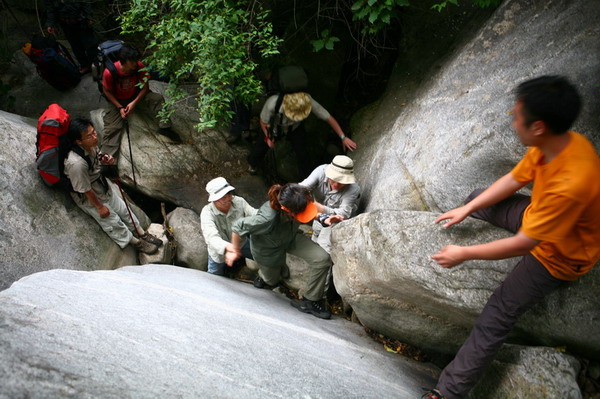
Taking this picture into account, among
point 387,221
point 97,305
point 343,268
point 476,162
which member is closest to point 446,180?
point 476,162

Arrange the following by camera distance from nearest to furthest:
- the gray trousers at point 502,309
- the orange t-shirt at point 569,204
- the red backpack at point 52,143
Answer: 1. the orange t-shirt at point 569,204
2. the gray trousers at point 502,309
3. the red backpack at point 52,143

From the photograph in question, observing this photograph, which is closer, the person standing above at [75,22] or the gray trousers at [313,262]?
the gray trousers at [313,262]

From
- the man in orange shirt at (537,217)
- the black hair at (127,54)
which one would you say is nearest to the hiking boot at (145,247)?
the black hair at (127,54)

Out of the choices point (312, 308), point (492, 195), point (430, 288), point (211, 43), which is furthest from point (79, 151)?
point (492, 195)

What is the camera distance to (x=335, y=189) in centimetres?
555

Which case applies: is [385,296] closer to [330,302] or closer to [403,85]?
[330,302]

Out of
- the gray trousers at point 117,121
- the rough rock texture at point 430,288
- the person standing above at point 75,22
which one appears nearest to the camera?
the rough rock texture at point 430,288

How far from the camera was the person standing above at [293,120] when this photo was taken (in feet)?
19.4

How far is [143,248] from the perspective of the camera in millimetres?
6480

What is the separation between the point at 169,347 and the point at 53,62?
7.59 meters

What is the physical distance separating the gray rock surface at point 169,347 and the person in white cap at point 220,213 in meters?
0.73

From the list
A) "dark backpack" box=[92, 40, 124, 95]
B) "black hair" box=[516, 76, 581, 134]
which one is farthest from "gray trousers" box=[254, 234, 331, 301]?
"dark backpack" box=[92, 40, 124, 95]

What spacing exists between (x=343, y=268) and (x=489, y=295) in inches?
66.3

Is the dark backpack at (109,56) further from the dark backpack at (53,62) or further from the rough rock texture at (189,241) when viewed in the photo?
the rough rock texture at (189,241)
